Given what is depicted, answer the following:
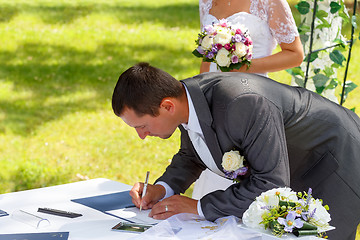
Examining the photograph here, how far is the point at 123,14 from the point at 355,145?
33.2ft

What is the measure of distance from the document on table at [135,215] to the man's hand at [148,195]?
35 mm

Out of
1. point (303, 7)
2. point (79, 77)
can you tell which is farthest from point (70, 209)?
point (79, 77)

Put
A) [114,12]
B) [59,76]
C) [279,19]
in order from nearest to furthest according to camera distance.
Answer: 1. [279,19]
2. [59,76]
3. [114,12]

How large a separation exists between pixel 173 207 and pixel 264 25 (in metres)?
1.67

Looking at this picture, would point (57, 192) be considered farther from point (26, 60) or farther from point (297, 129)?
point (26, 60)

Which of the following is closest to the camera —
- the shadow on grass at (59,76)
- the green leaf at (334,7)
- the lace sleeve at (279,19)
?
the lace sleeve at (279,19)

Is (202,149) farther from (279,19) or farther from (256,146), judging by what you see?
(279,19)

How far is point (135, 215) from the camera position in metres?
2.70

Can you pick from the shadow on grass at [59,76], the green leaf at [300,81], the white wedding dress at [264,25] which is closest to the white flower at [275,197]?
the white wedding dress at [264,25]

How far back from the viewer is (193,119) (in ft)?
8.60

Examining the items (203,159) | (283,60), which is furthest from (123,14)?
(203,159)

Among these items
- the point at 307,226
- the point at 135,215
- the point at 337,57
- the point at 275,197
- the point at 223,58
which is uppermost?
the point at 223,58

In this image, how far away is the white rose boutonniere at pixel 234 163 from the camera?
2479 millimetres

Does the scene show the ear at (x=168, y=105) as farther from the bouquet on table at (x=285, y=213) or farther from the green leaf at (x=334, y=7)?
the green leaf at (x=334, y=7)
